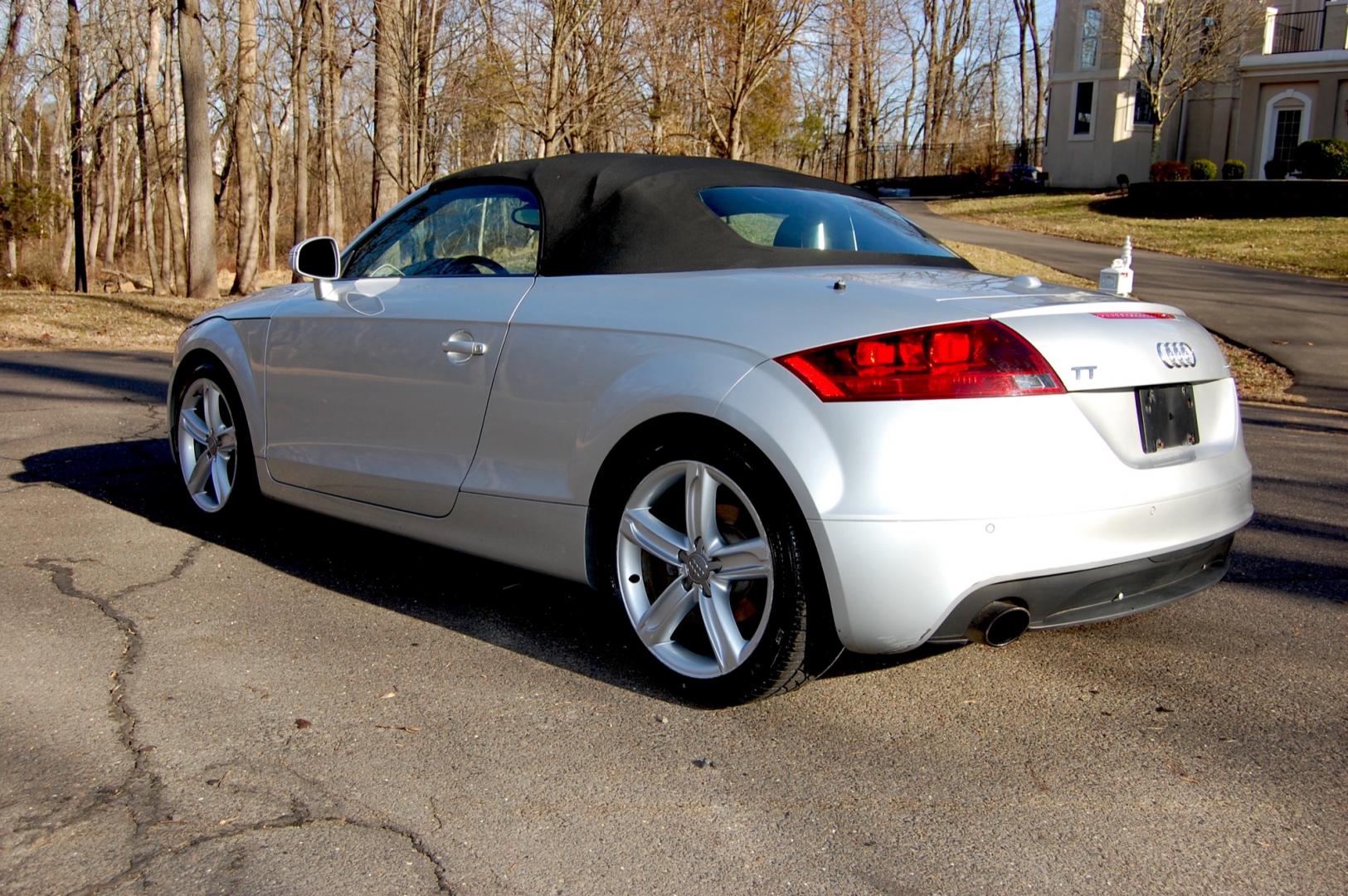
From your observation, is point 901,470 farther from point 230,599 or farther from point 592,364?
point 230,599

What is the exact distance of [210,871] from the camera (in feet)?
8.31

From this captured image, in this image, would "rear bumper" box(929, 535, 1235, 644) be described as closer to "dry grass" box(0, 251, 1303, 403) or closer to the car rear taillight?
the car rear taillight

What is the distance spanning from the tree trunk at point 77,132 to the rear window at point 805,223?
30739mm

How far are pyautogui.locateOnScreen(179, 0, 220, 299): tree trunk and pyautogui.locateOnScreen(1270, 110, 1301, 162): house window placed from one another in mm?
34472

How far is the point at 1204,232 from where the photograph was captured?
1189 inches

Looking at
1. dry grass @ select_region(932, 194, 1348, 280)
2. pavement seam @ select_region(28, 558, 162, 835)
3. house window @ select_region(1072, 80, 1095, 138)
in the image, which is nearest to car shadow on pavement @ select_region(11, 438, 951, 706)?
pavement seam @ select_region(28, 558, 162, 835)

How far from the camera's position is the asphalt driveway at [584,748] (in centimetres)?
260

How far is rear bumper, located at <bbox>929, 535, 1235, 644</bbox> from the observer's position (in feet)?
10.0

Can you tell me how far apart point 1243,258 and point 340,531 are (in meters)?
25.4

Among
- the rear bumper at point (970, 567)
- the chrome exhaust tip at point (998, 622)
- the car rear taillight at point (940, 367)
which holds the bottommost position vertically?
the chrome exhaust tip at point (998, 622)

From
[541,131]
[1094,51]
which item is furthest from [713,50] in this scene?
[1094,51]

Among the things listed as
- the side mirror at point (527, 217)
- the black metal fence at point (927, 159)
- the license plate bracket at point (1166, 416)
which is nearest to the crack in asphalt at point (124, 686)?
the side mirror at point (527, 217)

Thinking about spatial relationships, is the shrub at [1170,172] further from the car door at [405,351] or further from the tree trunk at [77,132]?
the car door at [405,351]

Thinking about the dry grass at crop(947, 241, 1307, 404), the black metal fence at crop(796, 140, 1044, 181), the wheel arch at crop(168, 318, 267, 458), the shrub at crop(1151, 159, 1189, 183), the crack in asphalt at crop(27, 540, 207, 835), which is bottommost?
the crack in asphalt at crop(27, 540, 207, 835)
